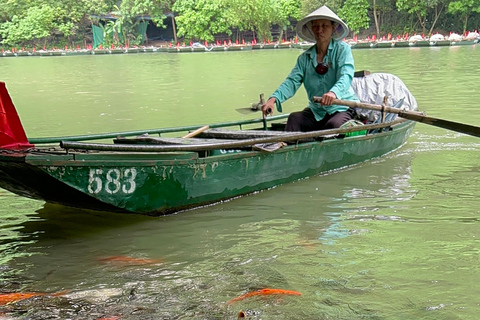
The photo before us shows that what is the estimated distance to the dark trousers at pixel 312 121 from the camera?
5.61m

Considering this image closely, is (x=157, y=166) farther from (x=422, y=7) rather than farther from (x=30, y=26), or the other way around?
(x=30, y=26)

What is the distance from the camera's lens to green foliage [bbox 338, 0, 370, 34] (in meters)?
34.9

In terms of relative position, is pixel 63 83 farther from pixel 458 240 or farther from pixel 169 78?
pixel 458 240

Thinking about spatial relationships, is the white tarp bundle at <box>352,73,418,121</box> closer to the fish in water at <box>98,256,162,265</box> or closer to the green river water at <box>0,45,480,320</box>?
the green river water at <box>0,45,480,320</box>

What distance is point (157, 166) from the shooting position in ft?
13.8

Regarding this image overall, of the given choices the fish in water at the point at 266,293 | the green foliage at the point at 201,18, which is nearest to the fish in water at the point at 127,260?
the fish in water at the point at 266,293

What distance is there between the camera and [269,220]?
181 inches

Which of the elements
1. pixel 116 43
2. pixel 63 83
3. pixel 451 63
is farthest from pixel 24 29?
pixel 451 63

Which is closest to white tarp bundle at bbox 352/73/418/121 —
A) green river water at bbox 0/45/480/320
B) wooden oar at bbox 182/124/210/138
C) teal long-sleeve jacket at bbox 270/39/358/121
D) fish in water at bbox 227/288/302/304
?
green river water at bbox 0/45/480/320

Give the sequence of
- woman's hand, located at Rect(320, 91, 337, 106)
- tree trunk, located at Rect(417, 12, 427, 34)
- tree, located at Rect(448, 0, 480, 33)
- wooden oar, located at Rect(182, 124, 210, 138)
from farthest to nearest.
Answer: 1. tree trunk, located at Rect(417, 12, 427, 34)
2. tree, located at Rect(448, 0, 480, 33)
3. wooden oar, located at Rect(182, 124, 210, 138)
4. woman's hand, located at Rect(320, 91, 337, 106)

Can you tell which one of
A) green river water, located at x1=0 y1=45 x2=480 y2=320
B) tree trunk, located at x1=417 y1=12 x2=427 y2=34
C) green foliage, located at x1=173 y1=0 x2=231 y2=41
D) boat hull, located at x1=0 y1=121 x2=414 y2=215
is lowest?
green river water, located at x1=0 y1=45 x2=480 y2=320

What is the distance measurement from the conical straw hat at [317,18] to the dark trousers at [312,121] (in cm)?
74

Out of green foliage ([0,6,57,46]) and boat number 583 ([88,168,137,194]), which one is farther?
green foliage ([0,6,57,46])

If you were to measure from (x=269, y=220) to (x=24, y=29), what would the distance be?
42.5 metres
